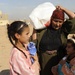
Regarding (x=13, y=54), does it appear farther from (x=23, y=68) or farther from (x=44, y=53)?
(x=44, y=53)

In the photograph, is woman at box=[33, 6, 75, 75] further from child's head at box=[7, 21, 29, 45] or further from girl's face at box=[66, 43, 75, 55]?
child's head at box=[7, 21, 29, 45]

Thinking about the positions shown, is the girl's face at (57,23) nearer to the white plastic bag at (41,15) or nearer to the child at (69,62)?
the white plastic bag at (41,15)

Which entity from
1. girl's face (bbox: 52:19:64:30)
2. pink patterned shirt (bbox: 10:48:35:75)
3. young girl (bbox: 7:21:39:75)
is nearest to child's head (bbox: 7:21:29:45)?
young girl (bbox: 7:21:39:75)

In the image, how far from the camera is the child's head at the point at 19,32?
348 cm

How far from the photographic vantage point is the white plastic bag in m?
4.26

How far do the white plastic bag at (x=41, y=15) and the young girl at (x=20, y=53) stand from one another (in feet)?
2.49

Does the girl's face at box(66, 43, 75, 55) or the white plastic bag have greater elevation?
the white plastic bag

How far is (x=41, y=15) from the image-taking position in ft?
14.1

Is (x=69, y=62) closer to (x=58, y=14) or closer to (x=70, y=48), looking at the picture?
(x=70, y=48)

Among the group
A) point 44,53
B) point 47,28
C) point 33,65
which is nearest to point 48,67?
point 44,53

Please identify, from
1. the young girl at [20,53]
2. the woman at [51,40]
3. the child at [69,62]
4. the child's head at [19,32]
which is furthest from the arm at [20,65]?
the woman at [51,40]

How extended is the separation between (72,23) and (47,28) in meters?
0.43

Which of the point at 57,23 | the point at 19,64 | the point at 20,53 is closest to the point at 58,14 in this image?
the point at 57,23

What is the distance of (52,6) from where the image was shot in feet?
14.3
